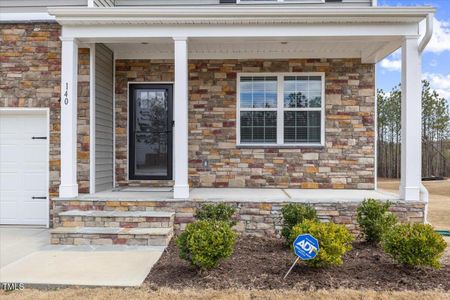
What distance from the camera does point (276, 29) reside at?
246 inches

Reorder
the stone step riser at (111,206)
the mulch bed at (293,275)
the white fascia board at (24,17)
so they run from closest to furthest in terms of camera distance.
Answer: the mulch bed at (293,275)
the stone step riser at (111,206)
the white fascia board at (24,17)

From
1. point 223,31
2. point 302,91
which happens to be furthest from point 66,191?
point 302,91

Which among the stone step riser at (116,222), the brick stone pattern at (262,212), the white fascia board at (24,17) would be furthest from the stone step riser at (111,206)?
the white fascia board at (24,17)

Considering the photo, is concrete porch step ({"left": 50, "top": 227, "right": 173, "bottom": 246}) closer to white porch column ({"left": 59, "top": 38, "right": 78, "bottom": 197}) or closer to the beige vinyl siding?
white porch column ({"left": 59, "top": 38, "right": 78, "bottom": 197})

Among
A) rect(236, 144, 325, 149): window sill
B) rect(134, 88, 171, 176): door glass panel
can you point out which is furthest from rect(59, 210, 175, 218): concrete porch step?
rect(236, 144, 325, 149): window sill

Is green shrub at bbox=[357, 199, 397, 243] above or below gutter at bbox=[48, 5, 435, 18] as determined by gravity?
below

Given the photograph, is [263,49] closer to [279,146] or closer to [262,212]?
[279,146]

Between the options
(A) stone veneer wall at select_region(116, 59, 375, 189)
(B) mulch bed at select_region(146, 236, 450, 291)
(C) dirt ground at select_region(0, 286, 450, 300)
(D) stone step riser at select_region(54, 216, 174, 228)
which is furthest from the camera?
(A) stone veneer wall at select_region(116, 59, 375, 189)

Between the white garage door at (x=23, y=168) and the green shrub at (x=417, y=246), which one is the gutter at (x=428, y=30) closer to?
the green shrub at (x=417, y=246)

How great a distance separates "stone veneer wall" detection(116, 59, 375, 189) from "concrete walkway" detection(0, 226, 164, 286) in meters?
2.75

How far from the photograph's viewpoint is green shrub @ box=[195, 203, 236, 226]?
5.55 metres

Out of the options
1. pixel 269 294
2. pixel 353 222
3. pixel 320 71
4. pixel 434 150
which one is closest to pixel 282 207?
pixel 353 222

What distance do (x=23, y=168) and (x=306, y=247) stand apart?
518 centimetres

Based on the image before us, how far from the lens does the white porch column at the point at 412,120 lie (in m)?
6.07
